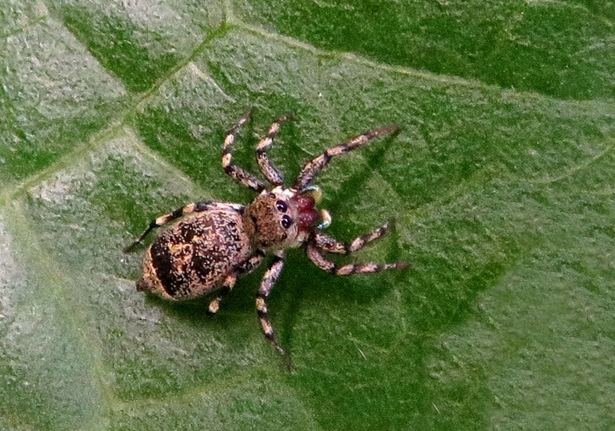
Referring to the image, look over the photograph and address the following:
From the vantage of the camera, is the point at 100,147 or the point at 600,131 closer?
the point at 600,131

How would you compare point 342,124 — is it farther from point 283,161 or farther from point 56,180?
point 56,180

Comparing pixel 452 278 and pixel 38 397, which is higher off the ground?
pixel 452 278

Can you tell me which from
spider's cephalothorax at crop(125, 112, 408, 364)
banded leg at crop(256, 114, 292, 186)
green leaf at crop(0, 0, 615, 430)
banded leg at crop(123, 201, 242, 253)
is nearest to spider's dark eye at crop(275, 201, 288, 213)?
spider's cephalothorax at crop(125, 112, 408, 364)

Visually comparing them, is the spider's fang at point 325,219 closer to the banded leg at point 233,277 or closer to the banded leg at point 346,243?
the banded leg at point 346,243

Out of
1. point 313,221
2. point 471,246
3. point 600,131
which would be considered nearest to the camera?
point 600,131

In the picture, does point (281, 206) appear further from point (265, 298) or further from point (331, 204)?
point (265, 298)

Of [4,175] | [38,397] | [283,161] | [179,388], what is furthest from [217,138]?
[38,397]

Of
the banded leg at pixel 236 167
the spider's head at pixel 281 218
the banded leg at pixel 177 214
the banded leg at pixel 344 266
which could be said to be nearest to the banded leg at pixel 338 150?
the spider's head at pixel 281 218
